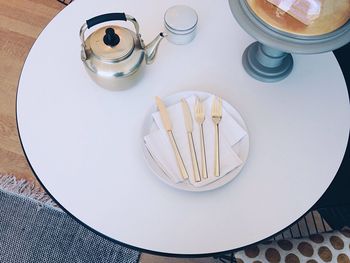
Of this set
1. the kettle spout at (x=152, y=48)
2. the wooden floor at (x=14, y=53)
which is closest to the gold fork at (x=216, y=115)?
the kettle spout at (x=152, y=48)

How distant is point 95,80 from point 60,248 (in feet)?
1.89

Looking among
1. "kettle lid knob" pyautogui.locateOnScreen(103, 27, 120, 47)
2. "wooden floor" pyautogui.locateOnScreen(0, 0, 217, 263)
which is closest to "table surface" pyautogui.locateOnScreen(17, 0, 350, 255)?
"kettle lid knob" pyautogui.locateOnScreen(103, 27, 120, 47)

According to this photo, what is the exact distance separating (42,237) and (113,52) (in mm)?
662

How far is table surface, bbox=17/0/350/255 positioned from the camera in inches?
27.8

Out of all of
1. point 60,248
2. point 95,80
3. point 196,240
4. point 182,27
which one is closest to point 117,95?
point 95,80

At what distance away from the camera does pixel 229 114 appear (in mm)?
785

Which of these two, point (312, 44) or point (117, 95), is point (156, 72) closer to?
point (117, 95)

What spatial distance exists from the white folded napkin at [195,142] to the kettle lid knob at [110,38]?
0.47 ft

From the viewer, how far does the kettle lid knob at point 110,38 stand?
700 mm

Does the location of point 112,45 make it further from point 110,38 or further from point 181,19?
point 181,19

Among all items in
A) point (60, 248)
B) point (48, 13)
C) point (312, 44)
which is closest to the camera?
point (312, 44)

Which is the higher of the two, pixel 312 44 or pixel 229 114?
pixel 312 44

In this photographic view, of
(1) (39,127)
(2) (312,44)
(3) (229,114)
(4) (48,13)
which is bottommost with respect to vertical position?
(4) (48,13)

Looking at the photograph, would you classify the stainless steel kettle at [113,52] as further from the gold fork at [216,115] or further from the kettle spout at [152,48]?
the gold fork at [216,115]
